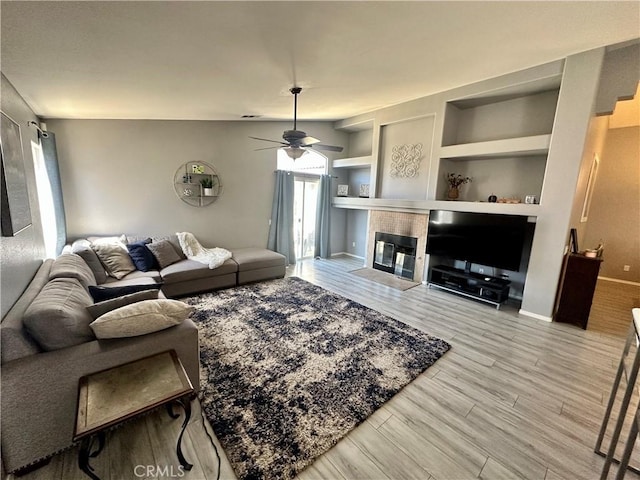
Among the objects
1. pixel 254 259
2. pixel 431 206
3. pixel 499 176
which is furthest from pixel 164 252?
pixel 499 176

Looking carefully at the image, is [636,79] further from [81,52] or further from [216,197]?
[216,197]

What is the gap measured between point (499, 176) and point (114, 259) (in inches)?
231

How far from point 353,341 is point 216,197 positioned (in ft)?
12.2

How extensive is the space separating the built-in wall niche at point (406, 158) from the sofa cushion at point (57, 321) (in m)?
4.91

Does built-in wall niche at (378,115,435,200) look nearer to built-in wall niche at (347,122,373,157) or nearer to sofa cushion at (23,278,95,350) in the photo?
built-in wall niche at (347,122,373,157)

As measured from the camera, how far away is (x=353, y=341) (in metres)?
2.79

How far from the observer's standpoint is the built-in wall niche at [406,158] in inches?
189

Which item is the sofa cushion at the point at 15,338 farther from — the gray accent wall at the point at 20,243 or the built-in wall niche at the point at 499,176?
the built-in wall niche at the point at 499,176

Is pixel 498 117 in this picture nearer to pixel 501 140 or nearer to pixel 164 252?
pixel 501 140

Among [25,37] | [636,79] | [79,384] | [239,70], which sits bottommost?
[79,384]

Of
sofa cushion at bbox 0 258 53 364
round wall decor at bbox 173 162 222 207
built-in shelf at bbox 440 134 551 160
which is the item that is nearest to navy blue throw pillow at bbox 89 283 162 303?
sofa cushion at bbox 0 258 53 364

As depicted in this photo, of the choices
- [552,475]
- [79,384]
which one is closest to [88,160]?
[79,384]

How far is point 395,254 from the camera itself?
5.31 meters

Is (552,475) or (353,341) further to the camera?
(353,341)
